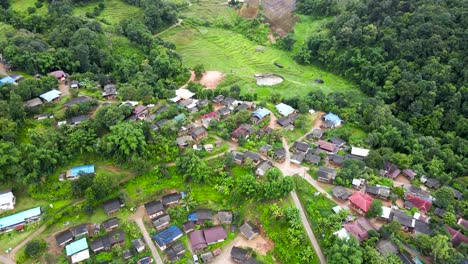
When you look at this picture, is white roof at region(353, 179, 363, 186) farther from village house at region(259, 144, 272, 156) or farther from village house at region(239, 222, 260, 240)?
village house at region(239, 222, 260, 240)

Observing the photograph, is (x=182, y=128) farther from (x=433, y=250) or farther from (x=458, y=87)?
(x=458, y=87)

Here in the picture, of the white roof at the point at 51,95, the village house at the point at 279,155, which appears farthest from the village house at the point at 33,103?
the village house at the point at 279,155

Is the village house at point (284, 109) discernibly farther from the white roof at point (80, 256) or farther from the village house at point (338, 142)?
the white roof at point (80, 256)

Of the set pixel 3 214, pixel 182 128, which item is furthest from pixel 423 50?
pixel 3 214

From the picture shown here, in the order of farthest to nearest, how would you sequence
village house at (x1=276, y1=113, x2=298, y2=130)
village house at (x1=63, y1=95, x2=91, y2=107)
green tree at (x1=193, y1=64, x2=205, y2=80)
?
green tree at (x1=193, y1=64, x2=205, y2=80), village house at (x1=276, y1=113, x2=298, y2=130), village house at (x1=63, y1=95, x2=91, y2=107)

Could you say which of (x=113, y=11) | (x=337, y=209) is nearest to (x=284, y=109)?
(x=337, y=209)

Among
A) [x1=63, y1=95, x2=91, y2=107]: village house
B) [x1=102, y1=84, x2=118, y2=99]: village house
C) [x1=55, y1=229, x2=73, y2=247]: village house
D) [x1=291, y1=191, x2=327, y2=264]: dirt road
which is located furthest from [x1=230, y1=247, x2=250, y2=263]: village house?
[x1=102, y1=84, x2=118, y2=99]: village house

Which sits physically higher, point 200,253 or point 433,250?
point 433,250
